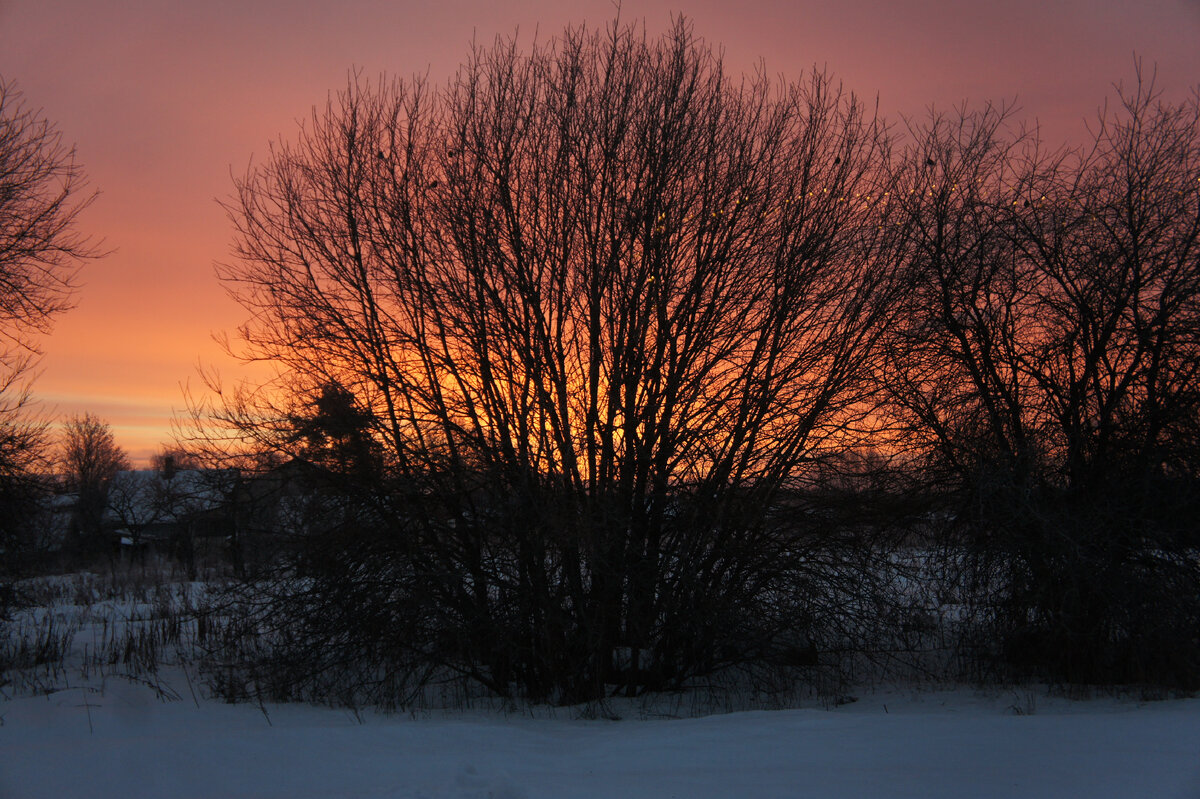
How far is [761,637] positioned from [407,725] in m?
4.23

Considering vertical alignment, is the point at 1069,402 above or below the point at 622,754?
above

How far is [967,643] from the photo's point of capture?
32.1 ft

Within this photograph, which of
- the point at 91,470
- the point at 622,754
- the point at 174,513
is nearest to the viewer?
the point at 622,754

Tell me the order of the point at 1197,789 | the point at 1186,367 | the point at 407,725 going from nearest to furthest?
the point at 1197,789
the point at 407,725
the point at 1186,367

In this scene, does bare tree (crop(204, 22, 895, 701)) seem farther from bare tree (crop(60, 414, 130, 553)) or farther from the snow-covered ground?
bare tree (crop(60, 414, 130, 553))

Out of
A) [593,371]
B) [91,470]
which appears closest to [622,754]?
[593,371]

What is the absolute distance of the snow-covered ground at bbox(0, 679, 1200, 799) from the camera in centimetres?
535

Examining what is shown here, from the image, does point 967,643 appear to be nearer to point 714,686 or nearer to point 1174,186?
point 714,686

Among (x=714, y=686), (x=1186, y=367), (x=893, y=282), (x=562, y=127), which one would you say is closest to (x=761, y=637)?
(x=714, y=686)

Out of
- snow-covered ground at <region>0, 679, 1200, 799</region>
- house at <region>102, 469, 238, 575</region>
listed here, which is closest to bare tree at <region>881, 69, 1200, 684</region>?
snow-covered ground at <region>0, 679, 1200, 799</region>

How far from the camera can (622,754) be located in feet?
20.9

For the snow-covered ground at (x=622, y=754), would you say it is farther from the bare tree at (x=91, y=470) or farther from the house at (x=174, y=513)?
the bare tree at (x=91, y=470)

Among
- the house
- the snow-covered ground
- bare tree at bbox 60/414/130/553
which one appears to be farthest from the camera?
bare tree at bbox 60/414/130/553

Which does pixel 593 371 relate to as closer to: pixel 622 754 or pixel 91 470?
pixel 622 754
